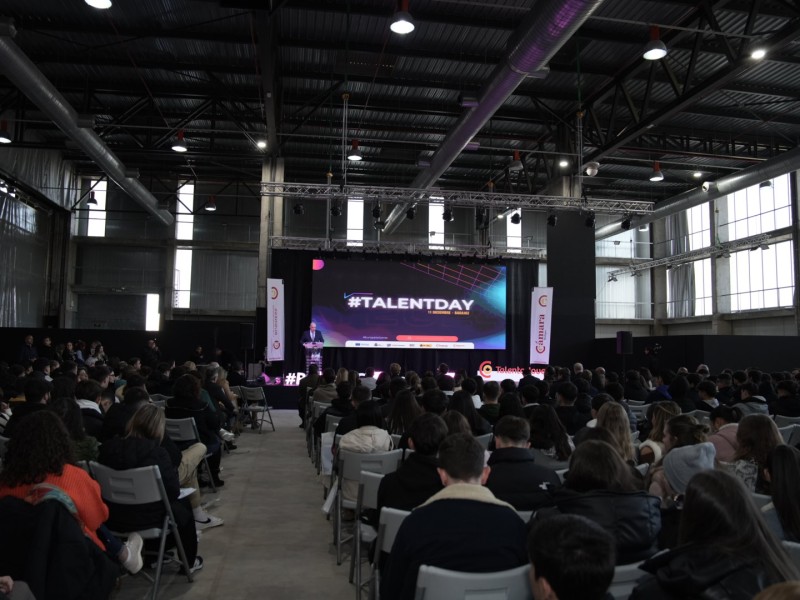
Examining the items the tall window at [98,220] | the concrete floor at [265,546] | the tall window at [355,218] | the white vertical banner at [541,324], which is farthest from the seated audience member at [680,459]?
the tall window at [98,220]

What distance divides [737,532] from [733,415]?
3.10 m

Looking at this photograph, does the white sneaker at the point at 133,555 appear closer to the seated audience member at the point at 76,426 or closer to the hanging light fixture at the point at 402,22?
the seated audience member at the point at 76,426

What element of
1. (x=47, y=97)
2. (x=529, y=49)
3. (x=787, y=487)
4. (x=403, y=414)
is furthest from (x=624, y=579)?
(x=47, y=97)

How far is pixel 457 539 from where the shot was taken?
193 cm

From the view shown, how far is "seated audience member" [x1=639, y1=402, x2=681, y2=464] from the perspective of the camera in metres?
3.84

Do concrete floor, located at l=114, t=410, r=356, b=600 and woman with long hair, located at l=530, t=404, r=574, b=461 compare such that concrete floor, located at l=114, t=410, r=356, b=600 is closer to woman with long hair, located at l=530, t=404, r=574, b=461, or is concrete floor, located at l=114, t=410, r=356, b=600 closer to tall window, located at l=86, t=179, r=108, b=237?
woman with long hair, located at l=530, t=404, r=574, b=461

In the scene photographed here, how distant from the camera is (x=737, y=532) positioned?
151cm

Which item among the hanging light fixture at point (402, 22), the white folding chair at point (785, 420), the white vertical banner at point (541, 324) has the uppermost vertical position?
the hanging light fixture at point (402, 22)

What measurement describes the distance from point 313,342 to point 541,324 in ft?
17.3

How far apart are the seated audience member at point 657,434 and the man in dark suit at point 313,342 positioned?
1085 centimetres

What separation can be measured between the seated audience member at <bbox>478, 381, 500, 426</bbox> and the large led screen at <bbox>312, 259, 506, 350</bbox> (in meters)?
9.41

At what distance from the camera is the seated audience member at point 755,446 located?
2.97 m

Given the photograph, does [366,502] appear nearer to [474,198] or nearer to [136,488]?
[136,488]

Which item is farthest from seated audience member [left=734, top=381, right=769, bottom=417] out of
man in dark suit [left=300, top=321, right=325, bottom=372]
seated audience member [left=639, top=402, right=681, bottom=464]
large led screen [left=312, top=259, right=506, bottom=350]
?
man in dark suit [left=300, top=321, right=325, bottom=372]
